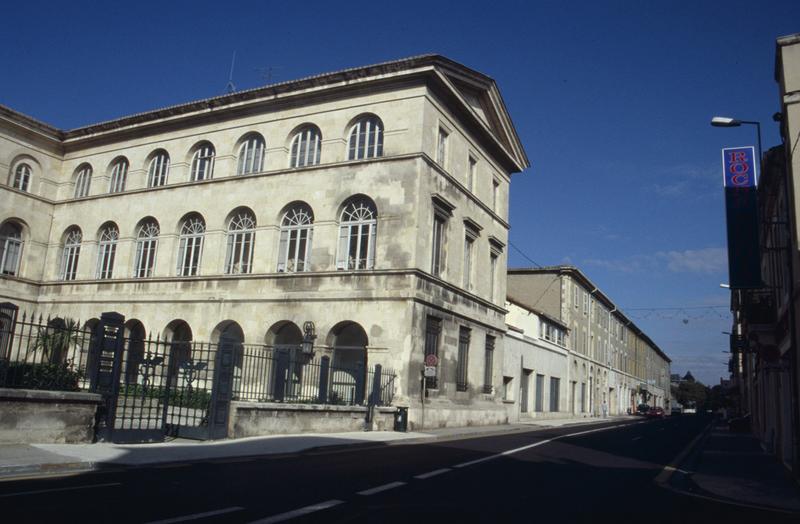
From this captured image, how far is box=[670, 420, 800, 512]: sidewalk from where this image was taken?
988 cm

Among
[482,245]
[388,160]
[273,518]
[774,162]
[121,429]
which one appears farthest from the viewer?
[482,245]

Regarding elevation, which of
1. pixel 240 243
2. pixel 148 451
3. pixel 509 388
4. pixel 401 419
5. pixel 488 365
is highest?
pixel 240 243

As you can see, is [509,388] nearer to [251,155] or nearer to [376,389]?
[376,389]

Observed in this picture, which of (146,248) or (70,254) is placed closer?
(146,248)

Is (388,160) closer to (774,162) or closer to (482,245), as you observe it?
(482,245)

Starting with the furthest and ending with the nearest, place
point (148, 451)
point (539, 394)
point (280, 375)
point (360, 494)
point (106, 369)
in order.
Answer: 1. point (539, 394)
2. point (280, 375)
3. point (106, 369)
4. point (148, 451)
5. point (360, 494)

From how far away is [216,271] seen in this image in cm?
2720

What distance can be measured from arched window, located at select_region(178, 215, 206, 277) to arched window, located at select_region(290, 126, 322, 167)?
511 cm

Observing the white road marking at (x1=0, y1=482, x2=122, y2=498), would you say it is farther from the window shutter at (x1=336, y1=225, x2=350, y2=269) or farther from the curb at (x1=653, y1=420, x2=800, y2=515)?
the window shutter at (x1=336, y1=225, x2=350, y2=269)

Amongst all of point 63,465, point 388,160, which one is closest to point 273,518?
point 63,465

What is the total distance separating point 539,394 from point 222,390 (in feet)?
98.5

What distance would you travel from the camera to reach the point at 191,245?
94.1 ft

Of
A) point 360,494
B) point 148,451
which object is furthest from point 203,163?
point 360,494

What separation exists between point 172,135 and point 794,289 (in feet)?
84.0
